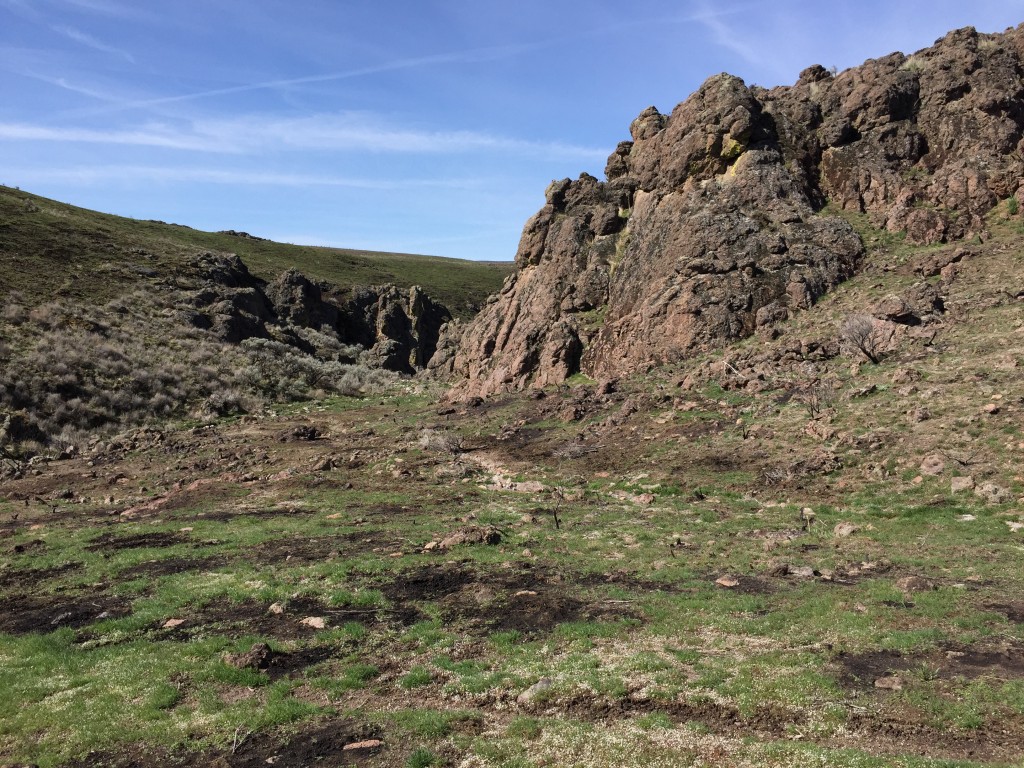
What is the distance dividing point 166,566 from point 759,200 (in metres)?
46.5

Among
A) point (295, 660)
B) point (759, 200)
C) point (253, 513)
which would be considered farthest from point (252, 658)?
point (759, 200)

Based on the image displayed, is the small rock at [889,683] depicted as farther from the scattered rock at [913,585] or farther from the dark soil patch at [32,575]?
the dark soil patch at [32,575]

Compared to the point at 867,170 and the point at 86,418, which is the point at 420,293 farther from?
the point at 867,170

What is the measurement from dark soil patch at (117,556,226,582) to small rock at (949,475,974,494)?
25786 millimetres

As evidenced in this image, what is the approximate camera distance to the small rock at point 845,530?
2002 centimetres

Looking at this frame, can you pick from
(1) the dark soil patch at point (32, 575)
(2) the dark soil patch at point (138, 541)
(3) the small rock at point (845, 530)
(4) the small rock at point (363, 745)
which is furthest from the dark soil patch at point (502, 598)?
(1) the dark soil patch at point (32, 575)

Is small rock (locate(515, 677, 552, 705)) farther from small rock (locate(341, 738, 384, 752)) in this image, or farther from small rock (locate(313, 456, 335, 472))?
small rock (locate(313, 456, 335, 472))

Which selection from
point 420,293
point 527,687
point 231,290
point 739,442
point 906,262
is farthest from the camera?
point 420,293

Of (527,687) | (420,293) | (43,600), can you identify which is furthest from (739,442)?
(420,293)

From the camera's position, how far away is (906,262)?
4138cm

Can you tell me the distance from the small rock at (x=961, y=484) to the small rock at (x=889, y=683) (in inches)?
527

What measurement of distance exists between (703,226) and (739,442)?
24275mm

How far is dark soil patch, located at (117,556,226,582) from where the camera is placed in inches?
808

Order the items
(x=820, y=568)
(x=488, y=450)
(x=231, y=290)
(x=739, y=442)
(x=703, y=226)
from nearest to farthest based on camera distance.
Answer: (x=820, y=568)
(x=739, y=442)
(x=488, y=450)
(x=703, y=226)
(x=231, y=290)
